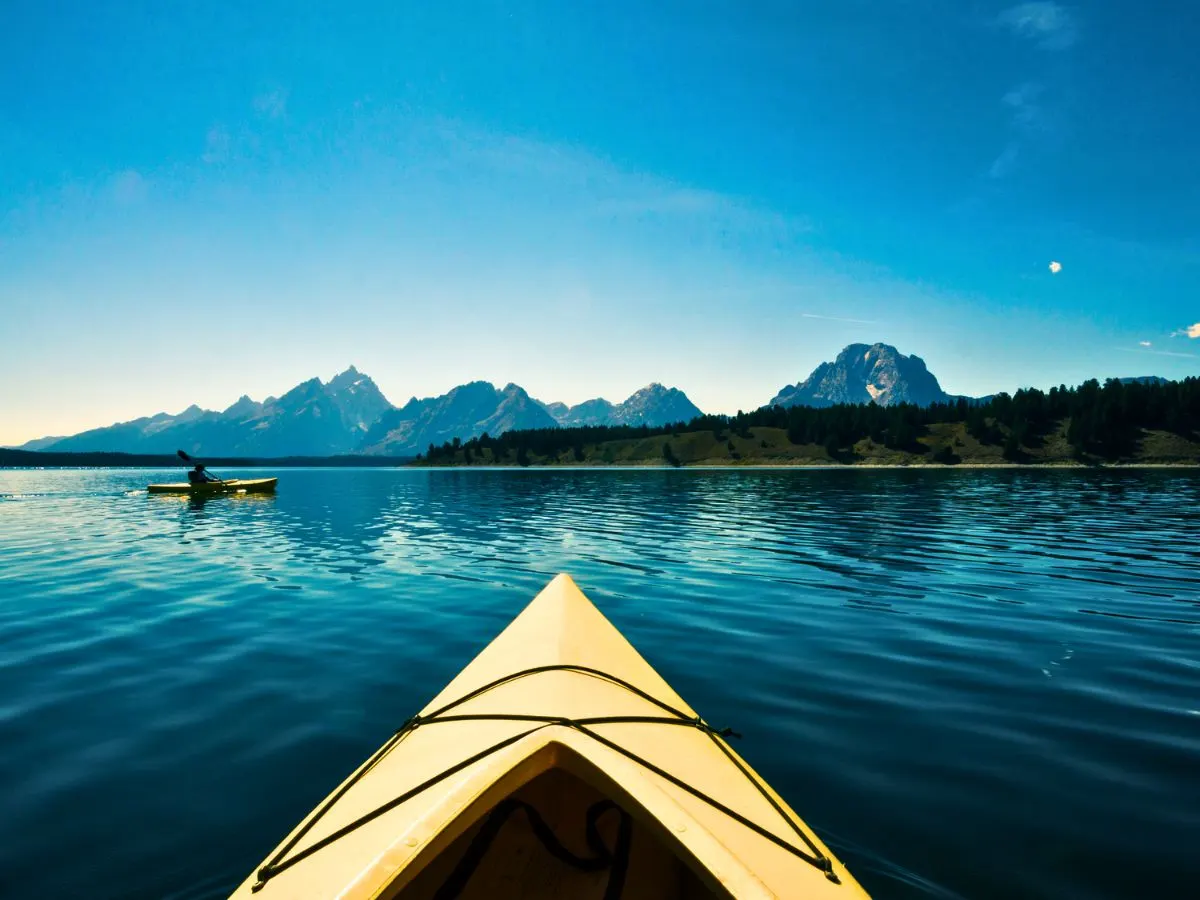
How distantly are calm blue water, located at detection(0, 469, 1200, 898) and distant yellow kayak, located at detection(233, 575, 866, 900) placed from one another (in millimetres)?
1571

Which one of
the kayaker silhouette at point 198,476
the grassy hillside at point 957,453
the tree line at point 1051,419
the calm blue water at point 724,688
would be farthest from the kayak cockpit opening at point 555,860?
the tree line at point 1051,419

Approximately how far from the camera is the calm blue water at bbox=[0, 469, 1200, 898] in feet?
Result: 17.6

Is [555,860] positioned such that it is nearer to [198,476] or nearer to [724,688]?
[724,688]

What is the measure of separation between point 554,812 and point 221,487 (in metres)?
62.1

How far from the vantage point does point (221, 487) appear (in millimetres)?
56688

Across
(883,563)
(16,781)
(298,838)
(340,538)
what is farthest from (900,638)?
(340,538)

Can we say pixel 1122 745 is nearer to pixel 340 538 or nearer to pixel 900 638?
pixel 900 638

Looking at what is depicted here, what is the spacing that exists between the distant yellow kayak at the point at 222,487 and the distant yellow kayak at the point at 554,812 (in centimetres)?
5981

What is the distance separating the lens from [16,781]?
6562 millimetres

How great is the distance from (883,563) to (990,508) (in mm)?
26309

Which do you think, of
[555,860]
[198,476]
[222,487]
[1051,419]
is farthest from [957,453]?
[555,860]

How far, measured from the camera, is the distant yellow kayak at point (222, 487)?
182ft

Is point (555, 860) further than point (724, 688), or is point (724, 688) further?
point (724, 688)

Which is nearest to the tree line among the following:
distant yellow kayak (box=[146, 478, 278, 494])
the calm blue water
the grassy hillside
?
the grassy hillside
